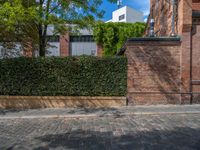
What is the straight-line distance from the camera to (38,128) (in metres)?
9.82

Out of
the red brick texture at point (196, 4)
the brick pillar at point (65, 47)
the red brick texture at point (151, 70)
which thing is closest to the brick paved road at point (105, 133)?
the red brick texture at point (151, 70)

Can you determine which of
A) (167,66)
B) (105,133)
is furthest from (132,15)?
(105,133)

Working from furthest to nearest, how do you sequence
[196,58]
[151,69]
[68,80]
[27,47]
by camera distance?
[27,47], [196,58], [151,69], [68,80]

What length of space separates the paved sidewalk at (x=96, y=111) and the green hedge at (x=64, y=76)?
109cm

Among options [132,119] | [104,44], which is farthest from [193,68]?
[104,44]

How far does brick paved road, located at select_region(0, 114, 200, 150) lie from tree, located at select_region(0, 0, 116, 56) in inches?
190

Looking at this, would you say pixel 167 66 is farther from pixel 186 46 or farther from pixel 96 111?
pixel 96 111

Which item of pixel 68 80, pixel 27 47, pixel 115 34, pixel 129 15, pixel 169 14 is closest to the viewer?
pixel 68 80

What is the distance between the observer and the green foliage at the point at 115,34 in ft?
109

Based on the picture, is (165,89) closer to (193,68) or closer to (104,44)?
(193,68)

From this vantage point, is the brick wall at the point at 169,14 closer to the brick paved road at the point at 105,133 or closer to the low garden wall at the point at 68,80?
the low garden wall at the point at 68,80

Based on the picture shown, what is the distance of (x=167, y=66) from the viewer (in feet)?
48.1

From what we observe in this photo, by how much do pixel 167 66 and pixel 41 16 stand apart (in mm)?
6758

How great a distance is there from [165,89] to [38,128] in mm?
7321
